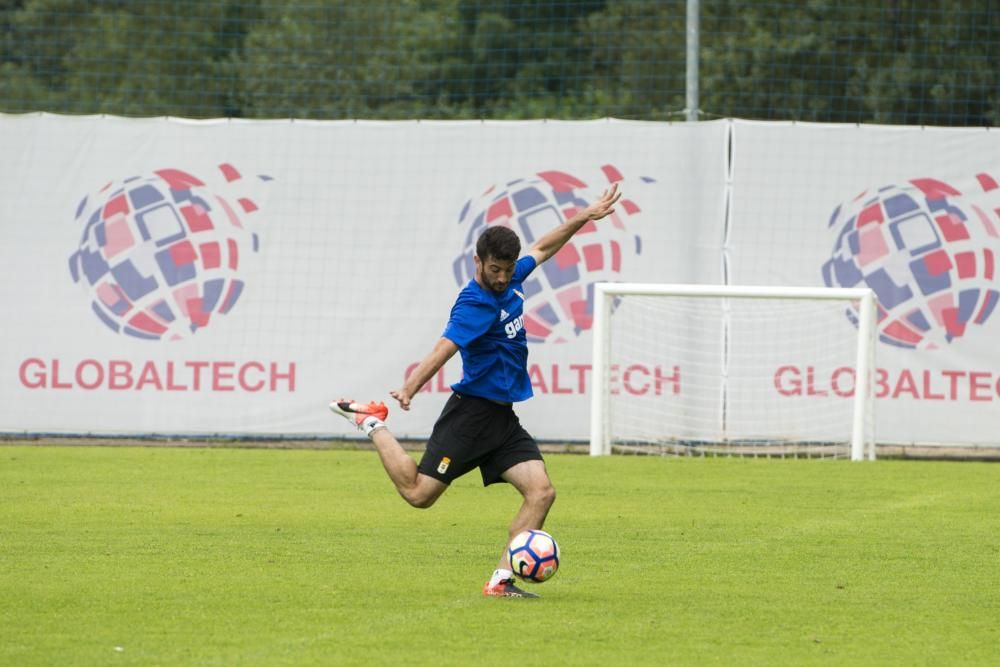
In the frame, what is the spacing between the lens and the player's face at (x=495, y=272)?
873 cm

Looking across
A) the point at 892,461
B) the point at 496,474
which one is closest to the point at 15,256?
the point at 892,461

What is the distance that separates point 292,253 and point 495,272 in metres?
10.7

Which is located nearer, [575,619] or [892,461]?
[575,619]

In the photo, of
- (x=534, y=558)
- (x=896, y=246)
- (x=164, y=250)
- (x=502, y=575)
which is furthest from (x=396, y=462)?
(x=896, y=246)

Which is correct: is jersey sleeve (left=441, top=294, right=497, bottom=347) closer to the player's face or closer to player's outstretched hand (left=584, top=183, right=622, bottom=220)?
the player's face

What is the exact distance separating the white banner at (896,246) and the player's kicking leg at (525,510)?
998 centimetres

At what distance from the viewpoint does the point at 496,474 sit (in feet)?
29.9

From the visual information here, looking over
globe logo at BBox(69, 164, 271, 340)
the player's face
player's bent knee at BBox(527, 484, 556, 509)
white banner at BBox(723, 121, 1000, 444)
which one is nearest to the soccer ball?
player's bent knee at BBox(527, 484, 556, 509)

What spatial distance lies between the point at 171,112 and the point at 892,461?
2037 cm

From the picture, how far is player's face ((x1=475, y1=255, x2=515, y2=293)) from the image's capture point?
28.6 ft

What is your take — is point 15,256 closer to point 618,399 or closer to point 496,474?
point 618,399

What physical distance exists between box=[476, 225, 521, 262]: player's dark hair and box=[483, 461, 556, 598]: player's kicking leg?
1.17 m

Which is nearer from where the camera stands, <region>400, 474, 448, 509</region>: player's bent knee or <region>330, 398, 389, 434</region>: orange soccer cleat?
<region>400, 474, 448, 509</region>: player's bent knee

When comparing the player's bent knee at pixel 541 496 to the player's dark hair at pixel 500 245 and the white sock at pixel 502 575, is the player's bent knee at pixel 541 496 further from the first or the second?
the player's dark hair at pixel 500 245
